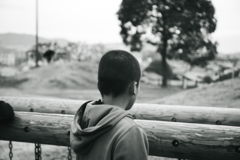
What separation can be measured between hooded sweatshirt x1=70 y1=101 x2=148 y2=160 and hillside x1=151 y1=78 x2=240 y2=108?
990 cm

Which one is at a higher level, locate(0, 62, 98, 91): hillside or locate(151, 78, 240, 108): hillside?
locate(151, 78, 240, 108): hillside

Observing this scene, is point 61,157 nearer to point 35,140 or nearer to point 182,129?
point 35,140

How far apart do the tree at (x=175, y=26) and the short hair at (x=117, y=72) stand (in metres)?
17.6

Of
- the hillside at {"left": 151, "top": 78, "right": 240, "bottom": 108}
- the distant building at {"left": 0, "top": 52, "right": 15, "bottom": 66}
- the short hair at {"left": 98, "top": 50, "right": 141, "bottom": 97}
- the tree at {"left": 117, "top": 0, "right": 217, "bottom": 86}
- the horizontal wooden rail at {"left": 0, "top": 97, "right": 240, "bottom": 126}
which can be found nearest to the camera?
the short hair at {"left": 98, "top": 50, "right": 141, "bottom": 97}

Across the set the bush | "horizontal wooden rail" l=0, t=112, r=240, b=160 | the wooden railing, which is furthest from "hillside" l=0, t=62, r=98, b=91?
"horizontal wooden rail" l=0, t=112, r=240, b=160

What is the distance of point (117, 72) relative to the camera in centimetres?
129

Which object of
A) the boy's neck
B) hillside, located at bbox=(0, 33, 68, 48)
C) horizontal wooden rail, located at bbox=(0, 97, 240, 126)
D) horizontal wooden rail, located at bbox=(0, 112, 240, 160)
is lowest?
hillside, located at bbox=(0, 33, 68, 48)

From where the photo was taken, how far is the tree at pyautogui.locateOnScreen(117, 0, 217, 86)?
18.3 metres

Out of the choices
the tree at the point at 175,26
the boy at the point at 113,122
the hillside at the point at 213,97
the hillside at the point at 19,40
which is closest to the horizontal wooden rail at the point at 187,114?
the boy at the point at 113,122

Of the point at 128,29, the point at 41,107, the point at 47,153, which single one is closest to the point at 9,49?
the point at 128,29

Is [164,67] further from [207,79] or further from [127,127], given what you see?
[127,127]

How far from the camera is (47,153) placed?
5.46 metres

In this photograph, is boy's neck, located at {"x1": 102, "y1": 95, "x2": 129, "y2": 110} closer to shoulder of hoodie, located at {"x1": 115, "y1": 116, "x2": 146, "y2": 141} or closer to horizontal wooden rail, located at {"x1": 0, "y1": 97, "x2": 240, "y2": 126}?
shoulder of hoodie, located at {"x1": 115, "y1": 116, "x2": 146, "y2": 141}

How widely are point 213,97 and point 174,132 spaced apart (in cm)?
1017
